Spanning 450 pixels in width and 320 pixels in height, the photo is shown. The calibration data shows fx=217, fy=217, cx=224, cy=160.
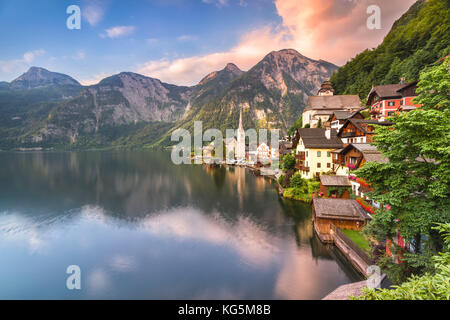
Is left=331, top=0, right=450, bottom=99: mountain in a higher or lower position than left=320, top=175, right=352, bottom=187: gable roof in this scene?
higher

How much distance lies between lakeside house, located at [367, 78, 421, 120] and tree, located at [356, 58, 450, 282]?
3262cm

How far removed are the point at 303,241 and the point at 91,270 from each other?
2296 centimetres

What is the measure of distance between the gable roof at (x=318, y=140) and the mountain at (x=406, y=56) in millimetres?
28208

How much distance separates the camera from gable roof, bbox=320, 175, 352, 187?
3100cm

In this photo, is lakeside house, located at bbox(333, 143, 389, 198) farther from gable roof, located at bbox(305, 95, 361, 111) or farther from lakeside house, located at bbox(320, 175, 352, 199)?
gable roof, located at bbox(305, 95, 361, 111)

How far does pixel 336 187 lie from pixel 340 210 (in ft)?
27.4

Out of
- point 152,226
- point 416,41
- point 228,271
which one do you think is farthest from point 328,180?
point 416,41

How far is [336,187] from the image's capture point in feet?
102

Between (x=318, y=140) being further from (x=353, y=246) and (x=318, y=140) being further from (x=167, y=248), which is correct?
(x=167, y=248)

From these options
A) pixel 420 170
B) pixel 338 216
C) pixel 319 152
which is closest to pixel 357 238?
pixel 338 216

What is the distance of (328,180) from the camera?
31.8m

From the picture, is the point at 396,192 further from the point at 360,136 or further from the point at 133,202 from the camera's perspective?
the point at 133,202

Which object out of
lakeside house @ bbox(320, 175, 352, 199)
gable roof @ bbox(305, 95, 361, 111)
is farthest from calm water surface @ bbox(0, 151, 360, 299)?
gable roof @ bbox(305, 95, 361, 111)

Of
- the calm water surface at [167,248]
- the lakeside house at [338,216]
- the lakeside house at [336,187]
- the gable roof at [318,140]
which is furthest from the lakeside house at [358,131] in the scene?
the calm water surface at [167,248]
